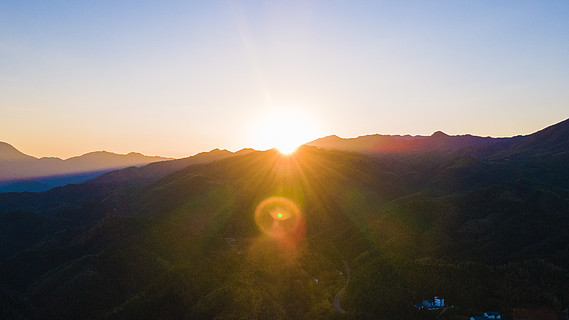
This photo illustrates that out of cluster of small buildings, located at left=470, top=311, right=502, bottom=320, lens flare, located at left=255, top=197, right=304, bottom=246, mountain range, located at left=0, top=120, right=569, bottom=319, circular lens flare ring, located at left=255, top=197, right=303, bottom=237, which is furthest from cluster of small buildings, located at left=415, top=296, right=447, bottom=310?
circular lens flare ring, located at left=255, top=197, right=303, bottom=237

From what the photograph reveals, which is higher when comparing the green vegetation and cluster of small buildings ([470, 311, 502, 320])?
the green vegetation

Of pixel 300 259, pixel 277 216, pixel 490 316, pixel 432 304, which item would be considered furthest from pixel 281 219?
pixel 490 316

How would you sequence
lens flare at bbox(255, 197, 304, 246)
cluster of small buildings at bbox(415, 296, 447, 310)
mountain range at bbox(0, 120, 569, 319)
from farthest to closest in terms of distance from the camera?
lens flare at bbox(255, 197, 304, 246) < mountain range at bbox(0, 120, 569, 319) < cluster of small buildings at bbox(415, 296, 447, 310)

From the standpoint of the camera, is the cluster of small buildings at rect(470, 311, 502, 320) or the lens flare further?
the lens flare

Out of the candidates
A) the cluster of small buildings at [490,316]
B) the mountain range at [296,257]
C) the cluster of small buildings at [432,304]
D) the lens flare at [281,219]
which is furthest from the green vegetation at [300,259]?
the cluster of small buildings at [490,316]

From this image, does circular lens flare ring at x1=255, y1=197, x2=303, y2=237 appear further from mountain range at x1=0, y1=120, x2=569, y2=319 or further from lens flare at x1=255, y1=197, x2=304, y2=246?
mountain range at x1=0, y1=120, x2=569, y2=319

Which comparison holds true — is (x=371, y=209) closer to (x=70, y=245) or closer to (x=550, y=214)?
(x=550, y=214)

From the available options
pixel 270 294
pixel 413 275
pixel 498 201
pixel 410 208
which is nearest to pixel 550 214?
pixel 498 201
